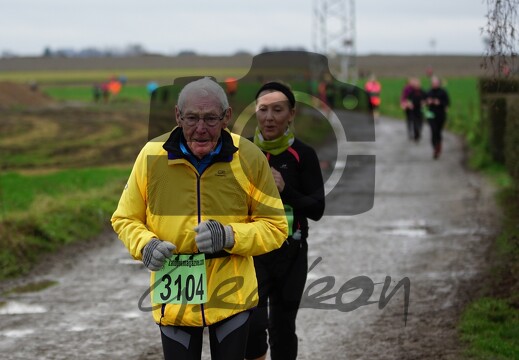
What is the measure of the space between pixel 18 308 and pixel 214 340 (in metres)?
5.08

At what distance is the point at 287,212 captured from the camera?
6180mm

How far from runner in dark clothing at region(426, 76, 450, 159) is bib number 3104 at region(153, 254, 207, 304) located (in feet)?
62.4

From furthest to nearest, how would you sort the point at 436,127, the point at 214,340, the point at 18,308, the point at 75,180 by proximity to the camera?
the point at 436,127, the point at 75,180, the point at 18,308, the point at 214,340

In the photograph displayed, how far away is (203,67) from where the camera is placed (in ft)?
427

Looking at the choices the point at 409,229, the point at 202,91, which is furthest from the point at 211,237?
the point at 409,229

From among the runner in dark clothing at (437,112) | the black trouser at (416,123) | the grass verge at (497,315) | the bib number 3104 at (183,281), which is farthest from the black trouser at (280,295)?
the black trouser at (416,123)

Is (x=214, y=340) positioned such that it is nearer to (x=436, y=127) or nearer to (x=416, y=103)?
(x=436, y=127)

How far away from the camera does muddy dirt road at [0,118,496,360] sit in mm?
7930

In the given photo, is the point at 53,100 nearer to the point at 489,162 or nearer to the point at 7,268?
the point at 489,162

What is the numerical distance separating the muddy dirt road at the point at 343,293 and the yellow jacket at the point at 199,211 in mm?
2939

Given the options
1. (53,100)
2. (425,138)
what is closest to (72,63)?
(53,100)

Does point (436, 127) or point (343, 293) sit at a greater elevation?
point (436, 127)

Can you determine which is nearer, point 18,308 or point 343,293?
point 18,308

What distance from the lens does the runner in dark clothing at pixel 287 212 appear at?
6137 millimetres
